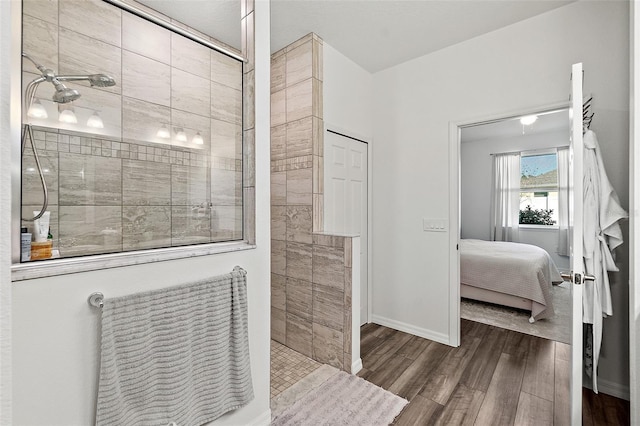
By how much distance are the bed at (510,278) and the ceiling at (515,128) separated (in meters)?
2.10

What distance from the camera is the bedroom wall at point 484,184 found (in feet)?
18.5

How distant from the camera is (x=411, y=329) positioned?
2.99 metres

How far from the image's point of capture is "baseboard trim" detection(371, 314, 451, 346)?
278cm

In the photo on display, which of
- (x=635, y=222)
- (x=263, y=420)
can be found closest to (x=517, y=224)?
(x=635, y=222)

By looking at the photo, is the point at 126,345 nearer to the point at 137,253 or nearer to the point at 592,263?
the point at 137,253

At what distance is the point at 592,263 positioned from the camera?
1848mm

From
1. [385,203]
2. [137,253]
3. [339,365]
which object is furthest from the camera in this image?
[385,203]

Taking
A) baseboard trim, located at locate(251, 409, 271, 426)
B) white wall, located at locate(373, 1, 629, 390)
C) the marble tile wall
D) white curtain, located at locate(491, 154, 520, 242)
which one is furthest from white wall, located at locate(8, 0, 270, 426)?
white curtain, located at locate(491, 154, 520, 242)

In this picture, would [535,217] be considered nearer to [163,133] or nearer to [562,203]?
[562,203]

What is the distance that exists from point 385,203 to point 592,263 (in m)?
1.73

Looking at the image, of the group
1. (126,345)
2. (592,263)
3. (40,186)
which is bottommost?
(126,345)

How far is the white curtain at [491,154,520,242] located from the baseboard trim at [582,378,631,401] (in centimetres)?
438

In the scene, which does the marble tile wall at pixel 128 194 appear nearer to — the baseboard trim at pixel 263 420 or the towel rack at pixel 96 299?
the towel rack at pixel 96 299

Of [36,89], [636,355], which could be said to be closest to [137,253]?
[36,89]
